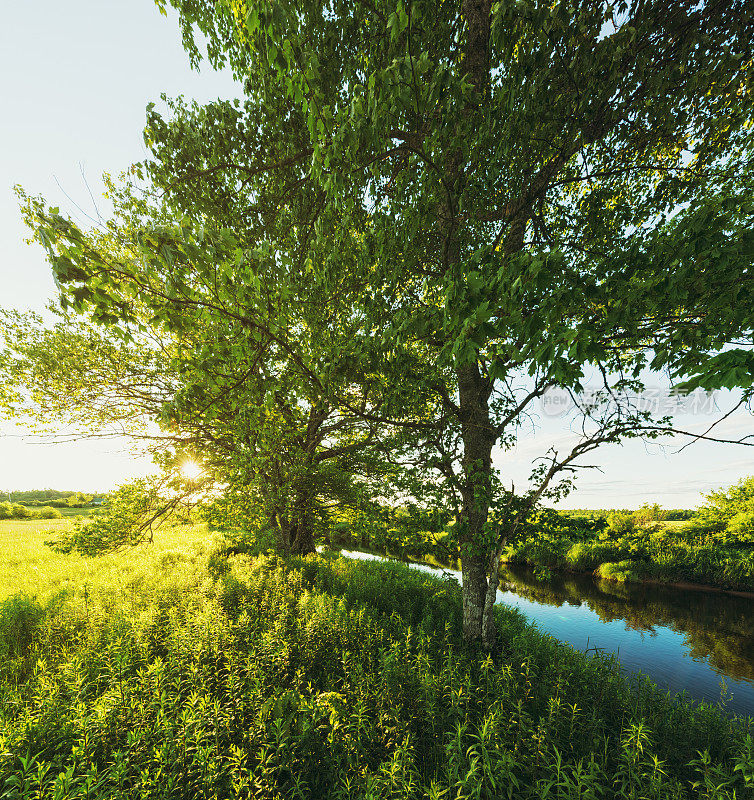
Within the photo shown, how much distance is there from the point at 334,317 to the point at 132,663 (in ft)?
24.5

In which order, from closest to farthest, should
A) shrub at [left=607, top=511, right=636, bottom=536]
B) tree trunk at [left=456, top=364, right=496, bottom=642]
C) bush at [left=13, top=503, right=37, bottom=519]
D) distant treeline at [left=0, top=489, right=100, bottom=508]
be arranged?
tree trunk at [left=456, top=364, right=496, bottom=642] < shrub at [left=607, top=511, right=636, bottom=536] < bush at [left=13, top=503, right=37, bottom=519] < distant treeline at [left=0, top=489, right=100, bottom=508]

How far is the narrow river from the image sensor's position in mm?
9922

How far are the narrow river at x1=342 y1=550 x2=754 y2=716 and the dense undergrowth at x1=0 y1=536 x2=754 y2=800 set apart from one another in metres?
3.36

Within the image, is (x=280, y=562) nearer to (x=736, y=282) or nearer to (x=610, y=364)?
(x=610, y=364)

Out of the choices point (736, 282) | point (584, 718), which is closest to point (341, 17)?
point (736, 282)

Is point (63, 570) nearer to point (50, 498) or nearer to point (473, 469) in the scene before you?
point (473, 469)

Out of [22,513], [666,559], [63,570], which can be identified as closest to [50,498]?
[22,513]

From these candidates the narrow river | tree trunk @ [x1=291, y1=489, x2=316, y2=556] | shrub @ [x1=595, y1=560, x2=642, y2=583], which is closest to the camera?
the narrow river

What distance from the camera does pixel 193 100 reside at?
605 centimetres

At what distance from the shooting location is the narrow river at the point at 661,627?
32.6 ft

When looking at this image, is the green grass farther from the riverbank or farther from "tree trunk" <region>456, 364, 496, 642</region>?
the riverbank

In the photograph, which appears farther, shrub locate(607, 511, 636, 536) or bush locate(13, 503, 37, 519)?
bush locate(13, 503, 37, 519)

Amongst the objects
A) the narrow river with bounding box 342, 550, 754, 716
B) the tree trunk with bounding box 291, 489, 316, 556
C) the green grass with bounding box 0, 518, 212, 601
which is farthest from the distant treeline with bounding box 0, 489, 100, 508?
the narrow river with bounding box 342, 550, 754, 716

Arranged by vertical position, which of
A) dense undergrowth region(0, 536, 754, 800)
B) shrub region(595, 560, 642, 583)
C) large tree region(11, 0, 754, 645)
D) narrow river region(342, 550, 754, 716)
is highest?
large tree region(11, 0, 754, 645)
